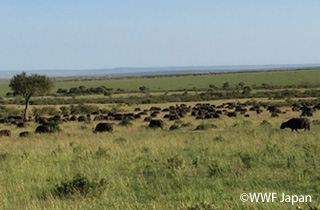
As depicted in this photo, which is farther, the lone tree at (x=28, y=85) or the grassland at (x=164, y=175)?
the lone tree at (x=28, y=85)

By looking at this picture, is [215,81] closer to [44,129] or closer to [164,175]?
[44,129]

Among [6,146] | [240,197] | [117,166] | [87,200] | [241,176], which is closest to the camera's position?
[240,197]

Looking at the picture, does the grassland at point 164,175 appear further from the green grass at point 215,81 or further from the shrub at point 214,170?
the green grass at point 215,81

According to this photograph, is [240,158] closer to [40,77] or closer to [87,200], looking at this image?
[87,200]

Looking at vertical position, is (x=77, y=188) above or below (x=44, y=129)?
above

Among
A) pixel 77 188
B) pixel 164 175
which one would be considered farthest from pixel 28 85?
pixel 77 188

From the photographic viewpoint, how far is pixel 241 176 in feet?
29.1

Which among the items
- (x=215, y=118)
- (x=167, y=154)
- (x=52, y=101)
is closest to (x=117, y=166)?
(x=167, y=154)

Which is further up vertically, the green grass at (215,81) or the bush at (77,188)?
the bush at (77,188)

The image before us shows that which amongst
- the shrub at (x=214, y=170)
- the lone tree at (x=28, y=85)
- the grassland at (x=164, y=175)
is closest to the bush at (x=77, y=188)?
the grassland at (x=164, y=175)

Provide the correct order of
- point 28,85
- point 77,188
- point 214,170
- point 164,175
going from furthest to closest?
1. point 28,85
2. point 164,175
3. point 214,170
4. point 77,188

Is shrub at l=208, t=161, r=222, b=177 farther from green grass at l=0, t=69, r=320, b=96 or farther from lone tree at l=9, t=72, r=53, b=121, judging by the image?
green grass at l=0, t=69, r=320, b=96

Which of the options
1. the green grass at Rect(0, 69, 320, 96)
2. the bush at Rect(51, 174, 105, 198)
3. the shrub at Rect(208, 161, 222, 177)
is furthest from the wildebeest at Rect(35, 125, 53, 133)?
the green grass at Rect(0, 69, 320, 96)

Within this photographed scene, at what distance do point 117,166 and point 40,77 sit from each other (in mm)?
32236
